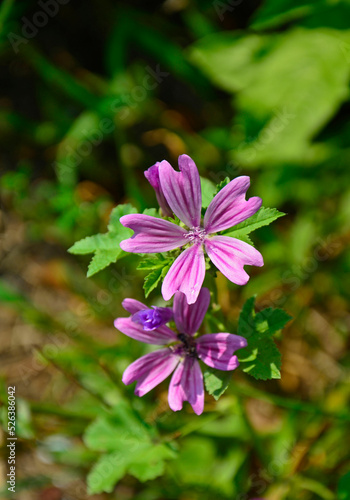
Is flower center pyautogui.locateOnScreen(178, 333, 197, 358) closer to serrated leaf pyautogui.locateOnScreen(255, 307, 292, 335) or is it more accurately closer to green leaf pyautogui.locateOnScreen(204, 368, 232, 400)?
green leaf pyautogui.locateOnScreen(204, 368, 232, 400)

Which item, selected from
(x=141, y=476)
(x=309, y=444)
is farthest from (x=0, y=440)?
(x=309, y=444)

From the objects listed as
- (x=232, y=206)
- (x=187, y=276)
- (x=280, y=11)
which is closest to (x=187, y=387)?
(x=187, y=276)

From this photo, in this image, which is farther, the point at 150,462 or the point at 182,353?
the point at 150,462

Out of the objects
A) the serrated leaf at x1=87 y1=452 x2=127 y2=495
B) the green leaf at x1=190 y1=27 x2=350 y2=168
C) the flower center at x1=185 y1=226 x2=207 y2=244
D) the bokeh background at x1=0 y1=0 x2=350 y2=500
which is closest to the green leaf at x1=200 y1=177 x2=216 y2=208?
the flower center at x1=185 y1=226 x2=207 y2=244

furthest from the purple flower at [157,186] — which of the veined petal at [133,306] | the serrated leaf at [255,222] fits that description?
the veined petal at [133,306]

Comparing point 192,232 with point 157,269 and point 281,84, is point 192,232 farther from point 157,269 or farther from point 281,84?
point 281,84

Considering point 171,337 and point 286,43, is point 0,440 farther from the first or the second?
point 286,43
